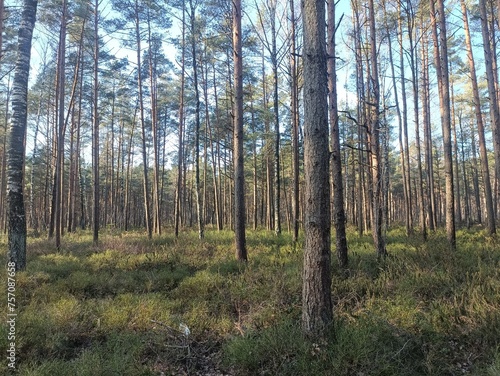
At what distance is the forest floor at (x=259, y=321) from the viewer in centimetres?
362

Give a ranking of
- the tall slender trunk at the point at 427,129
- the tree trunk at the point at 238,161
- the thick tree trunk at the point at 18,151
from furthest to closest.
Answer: the tall slender trunk at the point at 427,129 < the tree trunk at the point at 238,161 < the thick tree trunk at the point at 18,151

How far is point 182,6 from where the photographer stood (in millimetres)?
15633

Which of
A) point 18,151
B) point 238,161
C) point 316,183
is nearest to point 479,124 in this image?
point 238,161

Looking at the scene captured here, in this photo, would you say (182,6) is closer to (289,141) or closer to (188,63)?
(188,63)

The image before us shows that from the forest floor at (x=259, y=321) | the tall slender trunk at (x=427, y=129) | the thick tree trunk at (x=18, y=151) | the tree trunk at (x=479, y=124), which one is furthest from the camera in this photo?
the tall slender trunk at (x=427, y=129)

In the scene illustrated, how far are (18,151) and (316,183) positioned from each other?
754 cm

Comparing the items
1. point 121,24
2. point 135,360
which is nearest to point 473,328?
point 135,360

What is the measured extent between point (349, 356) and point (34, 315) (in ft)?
15.5

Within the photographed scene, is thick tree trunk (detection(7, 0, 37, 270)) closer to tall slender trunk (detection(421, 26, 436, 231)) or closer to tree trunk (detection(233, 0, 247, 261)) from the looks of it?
tree trunk (detection(233, 0, 247, 261))

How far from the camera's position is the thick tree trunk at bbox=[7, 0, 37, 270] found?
285 inches

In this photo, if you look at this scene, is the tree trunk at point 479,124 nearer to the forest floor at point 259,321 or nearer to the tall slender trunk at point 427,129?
the tall slender trunk at point 427,129

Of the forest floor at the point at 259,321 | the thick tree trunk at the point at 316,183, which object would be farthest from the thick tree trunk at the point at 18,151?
the thick tree trunk at the point at 316,183

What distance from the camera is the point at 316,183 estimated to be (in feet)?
13.2

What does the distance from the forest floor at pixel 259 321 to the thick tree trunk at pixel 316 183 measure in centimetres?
Answer: 37
